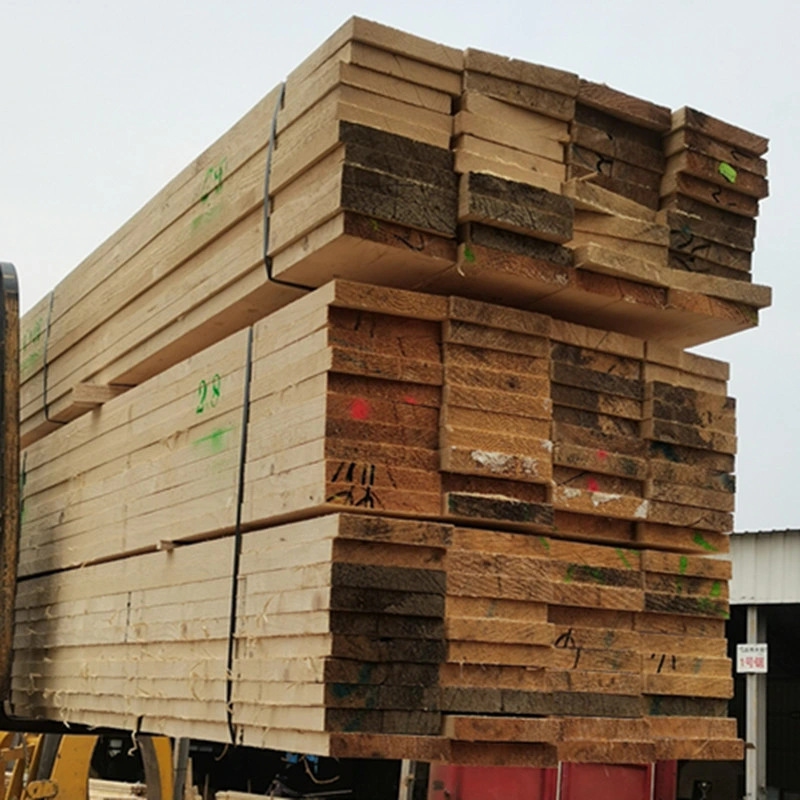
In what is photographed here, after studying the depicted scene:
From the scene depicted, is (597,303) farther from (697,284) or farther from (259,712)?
(259,712)

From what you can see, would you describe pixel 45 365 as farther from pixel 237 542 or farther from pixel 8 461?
pixel 237 542

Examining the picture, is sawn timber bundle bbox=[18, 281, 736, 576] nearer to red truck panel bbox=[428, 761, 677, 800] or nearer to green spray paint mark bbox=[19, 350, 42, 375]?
red truck panel bbox=[428, 761, 677, 800]

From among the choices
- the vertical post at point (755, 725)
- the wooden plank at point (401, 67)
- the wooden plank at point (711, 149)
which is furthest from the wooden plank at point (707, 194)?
the vertical post at point (755, 725)

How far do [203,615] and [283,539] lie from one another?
76 cm

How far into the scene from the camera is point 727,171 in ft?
19.3

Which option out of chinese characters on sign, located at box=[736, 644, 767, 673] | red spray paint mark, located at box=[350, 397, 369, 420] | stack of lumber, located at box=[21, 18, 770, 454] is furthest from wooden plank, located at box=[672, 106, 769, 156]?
chinese characters on sign, located at box=[736, 644, 767, 673]

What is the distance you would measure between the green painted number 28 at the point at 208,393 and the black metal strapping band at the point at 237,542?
28 centimetres

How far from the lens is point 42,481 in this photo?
7934 millimetres

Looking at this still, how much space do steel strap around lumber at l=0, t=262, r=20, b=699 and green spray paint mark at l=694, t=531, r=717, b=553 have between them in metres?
3.50

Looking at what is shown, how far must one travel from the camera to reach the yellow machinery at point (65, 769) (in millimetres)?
7629

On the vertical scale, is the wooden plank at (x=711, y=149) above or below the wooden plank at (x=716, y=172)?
above

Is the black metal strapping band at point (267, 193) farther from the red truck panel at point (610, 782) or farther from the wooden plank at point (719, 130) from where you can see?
the red truck panel at point (610, 782)

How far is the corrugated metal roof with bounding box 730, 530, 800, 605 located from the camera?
1734 centimetres

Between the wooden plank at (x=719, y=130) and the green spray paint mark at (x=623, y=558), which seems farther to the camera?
the wooden plank at (x=719, y=130)
